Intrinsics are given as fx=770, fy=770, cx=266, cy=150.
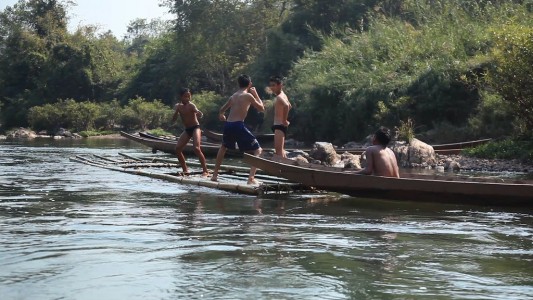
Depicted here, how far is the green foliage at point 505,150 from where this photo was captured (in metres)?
18.2

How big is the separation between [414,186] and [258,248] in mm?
2863

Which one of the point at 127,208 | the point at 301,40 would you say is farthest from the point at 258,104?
the point at 301,40

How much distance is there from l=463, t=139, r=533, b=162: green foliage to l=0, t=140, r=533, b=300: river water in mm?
9250

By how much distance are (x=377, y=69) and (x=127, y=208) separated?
1761 centimetres

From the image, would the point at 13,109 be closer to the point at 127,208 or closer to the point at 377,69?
the point at 377,69

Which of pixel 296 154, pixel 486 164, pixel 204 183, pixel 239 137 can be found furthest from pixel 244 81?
pixel 486 164

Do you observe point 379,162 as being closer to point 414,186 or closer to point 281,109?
point 414,186

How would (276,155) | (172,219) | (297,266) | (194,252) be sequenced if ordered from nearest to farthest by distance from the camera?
(297,266) → (194,252) → (172,219) → (276,155)

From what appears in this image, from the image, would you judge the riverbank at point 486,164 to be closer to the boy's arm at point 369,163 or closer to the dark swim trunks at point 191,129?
the dark swim trunks at point 191,129

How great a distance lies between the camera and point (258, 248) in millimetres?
6578

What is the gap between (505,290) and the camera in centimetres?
521

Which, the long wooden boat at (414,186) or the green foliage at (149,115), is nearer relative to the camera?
the long wooden boat at (414,186)

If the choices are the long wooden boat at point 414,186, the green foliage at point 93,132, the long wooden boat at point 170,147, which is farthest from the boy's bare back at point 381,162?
the green foliage at point 93,132

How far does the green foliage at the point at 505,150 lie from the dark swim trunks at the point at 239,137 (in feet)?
31.0
